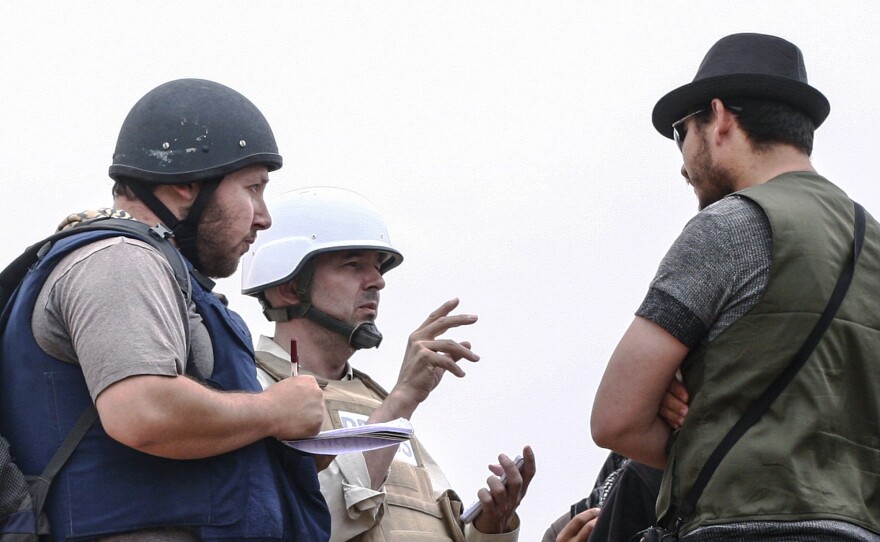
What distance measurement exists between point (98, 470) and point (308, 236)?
3461mm

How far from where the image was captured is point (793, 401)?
4.59 m

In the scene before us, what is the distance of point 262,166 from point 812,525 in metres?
2.51

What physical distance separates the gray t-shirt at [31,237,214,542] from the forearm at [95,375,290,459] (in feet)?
0.17

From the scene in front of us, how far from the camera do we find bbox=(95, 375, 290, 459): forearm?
14.2 ft

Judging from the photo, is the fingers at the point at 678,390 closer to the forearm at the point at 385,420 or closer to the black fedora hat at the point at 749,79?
the black fedora hat at the point at 749,79

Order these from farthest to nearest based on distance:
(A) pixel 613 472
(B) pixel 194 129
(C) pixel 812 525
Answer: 1. (A) pixel 613 472
2. (B) pixel 194 129
3. (C) pixel 812 525

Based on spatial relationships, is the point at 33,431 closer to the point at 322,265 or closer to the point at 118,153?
the point at 118,153

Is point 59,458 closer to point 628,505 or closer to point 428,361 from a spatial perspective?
point 628,505

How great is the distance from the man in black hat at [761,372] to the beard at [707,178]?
26cm

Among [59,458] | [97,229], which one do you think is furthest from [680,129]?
[59,458]

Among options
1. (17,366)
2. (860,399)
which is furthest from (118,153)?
(860,399)

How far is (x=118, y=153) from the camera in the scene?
5352mm

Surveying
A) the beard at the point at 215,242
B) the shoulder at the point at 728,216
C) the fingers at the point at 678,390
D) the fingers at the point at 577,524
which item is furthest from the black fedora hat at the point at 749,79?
the beard at the point at 215,242

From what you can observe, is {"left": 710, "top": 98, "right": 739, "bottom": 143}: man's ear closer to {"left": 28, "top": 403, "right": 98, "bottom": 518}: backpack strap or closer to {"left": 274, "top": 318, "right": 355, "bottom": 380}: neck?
{"left": 28, "top": 403, "right": 98, "bottom": 518}: backpack strap
